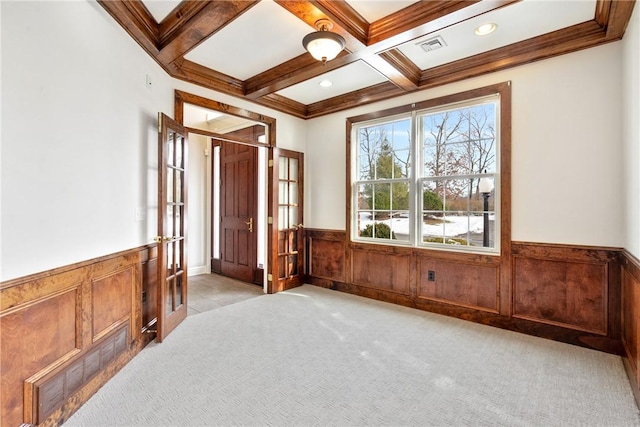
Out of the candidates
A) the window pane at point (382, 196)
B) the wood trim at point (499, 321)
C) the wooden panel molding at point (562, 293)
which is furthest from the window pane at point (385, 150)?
the wooden panel molding at point (562, 293)

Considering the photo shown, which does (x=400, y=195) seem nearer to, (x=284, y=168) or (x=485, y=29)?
(x=284, y=168)

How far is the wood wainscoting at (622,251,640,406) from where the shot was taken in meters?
2.06

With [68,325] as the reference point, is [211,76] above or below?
above

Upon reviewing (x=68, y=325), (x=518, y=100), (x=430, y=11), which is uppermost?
(x=430, y=11)

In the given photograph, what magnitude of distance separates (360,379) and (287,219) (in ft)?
9.69

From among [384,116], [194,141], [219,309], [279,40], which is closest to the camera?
[279,40]

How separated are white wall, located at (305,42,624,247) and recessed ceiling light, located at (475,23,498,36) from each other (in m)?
0.63

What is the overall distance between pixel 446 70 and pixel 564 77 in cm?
111

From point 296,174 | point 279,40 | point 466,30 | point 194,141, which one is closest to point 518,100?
point 466,30

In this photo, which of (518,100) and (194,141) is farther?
(194,141)

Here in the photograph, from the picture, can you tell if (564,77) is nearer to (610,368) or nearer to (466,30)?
(466,30)

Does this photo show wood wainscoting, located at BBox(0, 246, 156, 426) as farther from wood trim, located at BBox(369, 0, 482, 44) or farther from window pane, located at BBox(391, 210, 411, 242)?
window pane, located at BBox(391, 210, 411, 242)

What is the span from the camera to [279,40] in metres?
2.91

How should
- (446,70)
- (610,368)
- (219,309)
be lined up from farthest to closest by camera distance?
(219,309), (446,70), (610,368)
